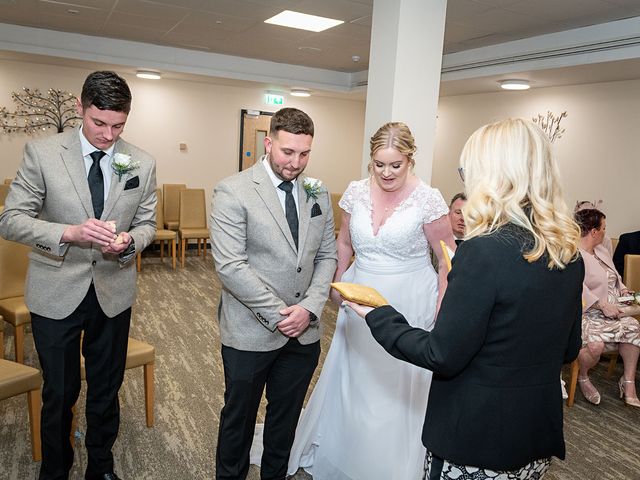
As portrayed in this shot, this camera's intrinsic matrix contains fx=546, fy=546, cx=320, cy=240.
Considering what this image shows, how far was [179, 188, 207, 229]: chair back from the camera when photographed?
8.23m

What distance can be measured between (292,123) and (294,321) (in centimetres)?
80

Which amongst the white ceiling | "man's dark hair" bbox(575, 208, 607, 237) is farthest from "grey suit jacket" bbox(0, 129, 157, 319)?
the white ceiling

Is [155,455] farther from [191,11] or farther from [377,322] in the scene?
[191,11]

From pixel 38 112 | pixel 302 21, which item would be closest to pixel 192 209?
pixel 38 112

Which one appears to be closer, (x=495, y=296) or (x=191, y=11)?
(x=495, y=296)

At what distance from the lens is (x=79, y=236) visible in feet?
6.77

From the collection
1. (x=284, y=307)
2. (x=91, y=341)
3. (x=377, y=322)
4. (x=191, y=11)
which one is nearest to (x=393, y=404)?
(x=284, y=307)

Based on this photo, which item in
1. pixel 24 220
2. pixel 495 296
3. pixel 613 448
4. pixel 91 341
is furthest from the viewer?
pixel 613 448

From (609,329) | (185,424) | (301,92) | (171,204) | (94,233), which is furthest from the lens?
(301,92)

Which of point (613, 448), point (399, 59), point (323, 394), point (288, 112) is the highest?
point (399, 59)

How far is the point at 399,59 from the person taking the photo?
362cm

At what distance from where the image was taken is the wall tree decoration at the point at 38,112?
8.42 metres

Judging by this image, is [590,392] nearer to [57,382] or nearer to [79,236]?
[57,382]

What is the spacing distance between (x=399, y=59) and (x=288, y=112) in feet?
5.51
